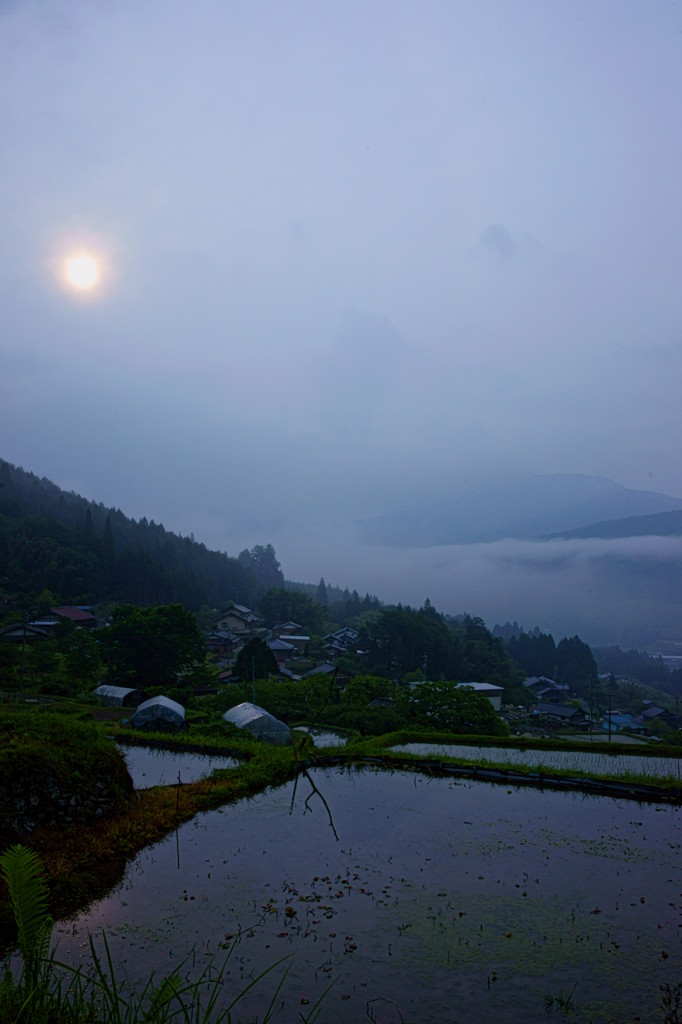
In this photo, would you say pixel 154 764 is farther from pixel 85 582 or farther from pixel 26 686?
pixel 85 582

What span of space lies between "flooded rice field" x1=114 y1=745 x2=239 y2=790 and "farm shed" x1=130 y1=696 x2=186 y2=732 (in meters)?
2.49

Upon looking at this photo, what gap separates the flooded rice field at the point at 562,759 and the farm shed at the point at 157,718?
A: 10.2 metres

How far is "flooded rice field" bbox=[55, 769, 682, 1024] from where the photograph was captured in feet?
28.2

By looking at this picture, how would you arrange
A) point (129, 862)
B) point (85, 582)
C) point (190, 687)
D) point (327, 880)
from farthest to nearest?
point (85, 582) → point (190, 687) → point (129, 862) → point (327, 880)

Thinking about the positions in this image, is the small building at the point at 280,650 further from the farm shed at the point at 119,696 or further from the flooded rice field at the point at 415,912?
the flooded rice field at the point at 415,912

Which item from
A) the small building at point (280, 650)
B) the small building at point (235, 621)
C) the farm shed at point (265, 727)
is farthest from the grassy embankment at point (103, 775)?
the small building at point (235, 621)

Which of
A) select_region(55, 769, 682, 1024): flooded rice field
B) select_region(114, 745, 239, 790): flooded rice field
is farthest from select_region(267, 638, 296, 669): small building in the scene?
select_region(55, 769, 682, 1024): flooded rice field

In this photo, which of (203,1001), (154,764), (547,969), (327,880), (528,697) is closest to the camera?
(203,1001)

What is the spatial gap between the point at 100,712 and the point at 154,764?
14045 mm

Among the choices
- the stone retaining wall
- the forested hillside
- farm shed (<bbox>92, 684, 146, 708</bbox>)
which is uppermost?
the forested hillside

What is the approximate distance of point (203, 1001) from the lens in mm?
8586

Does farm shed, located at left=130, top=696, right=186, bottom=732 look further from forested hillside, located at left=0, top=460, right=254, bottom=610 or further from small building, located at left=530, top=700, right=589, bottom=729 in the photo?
forested hillside, located at left=0, top=460, right=254, bottom=610

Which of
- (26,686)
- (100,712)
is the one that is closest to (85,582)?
(26,686)

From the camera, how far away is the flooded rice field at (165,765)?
21016 mm
